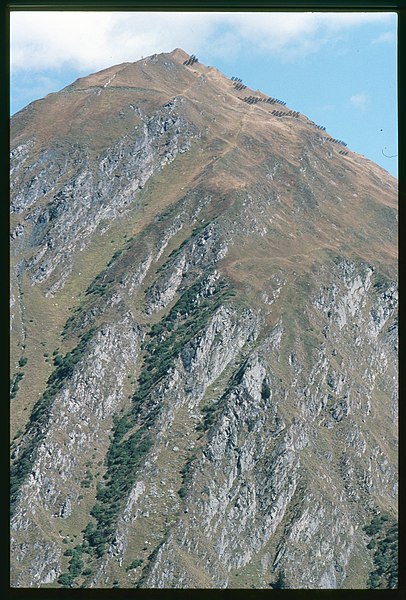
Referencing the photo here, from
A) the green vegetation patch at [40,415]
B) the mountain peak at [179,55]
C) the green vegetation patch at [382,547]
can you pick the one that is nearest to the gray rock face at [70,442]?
the green vegetation patch at [40,415]

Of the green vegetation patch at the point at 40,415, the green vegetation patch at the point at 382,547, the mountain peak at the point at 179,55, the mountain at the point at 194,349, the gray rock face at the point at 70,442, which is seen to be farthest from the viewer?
the mountain peak at the point at 179,55

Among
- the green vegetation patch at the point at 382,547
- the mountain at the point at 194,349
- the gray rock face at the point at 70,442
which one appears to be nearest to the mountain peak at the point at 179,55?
the mountain at the point at 194,349

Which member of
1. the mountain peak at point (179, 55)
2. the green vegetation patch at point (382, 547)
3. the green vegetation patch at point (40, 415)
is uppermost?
the mountain peak at point (179, 55)

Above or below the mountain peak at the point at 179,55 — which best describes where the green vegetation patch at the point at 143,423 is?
below

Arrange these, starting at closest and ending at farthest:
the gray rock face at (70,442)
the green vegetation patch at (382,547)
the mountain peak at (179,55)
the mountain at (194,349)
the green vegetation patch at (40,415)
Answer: the green vegetation patch at (382,547)
the gray rock face at (70,442)
the mountain at (194,349)
the green vegetation patch at (40,415)
the mountain peak at (179,55)

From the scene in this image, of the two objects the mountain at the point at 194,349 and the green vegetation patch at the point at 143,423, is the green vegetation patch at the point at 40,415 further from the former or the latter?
the green vegetation patch at the point at 143,423

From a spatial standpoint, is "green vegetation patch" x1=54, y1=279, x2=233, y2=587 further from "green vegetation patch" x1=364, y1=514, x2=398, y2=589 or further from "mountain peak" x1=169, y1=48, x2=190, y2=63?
"mountain peak" x1=169, y1=48, x2=190, y2=63

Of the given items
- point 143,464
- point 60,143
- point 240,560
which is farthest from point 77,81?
point 240,560

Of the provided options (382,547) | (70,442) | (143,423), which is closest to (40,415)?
(70,442)

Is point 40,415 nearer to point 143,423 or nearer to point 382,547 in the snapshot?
point 143,423

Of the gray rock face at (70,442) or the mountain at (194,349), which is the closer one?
the gray rock face at (70,442)
